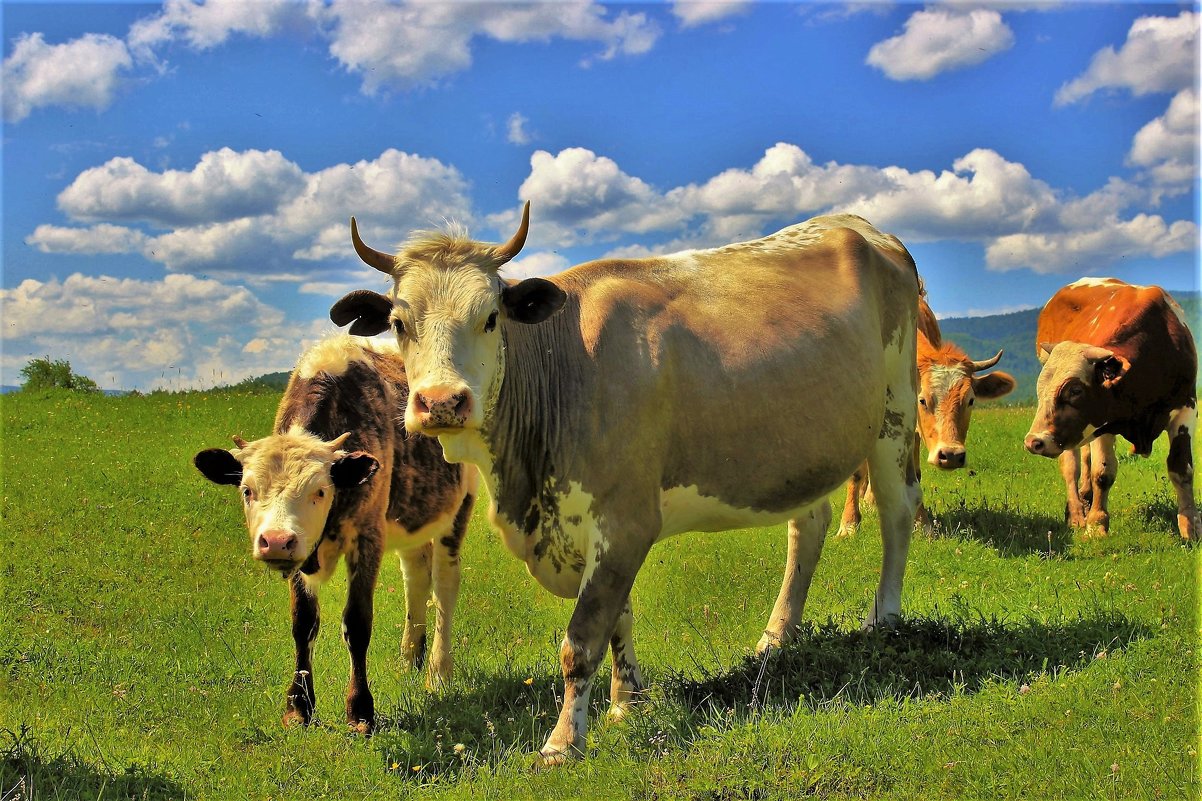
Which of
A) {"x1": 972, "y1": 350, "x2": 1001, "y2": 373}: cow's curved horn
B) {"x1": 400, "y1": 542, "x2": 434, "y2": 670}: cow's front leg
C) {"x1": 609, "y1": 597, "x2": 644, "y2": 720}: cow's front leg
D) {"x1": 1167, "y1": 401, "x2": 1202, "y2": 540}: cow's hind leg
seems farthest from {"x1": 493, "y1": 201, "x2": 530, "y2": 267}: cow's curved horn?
{"x1": 1167, "y1": 401, "x2": 1202, "y2": 540}: cow's hind leg

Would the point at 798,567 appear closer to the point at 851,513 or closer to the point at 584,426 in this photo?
the point at 584,426

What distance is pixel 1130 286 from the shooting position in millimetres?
14453

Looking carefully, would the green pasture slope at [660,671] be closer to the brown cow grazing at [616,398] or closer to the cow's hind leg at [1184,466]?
the cow's hind leg at [1184,466]

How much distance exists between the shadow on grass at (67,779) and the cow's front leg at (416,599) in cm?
340

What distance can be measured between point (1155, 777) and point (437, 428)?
4.39 metres

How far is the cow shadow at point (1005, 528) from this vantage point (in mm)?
12633

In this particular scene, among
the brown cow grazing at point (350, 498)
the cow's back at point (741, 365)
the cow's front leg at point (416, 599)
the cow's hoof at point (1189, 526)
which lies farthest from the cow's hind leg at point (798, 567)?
the cow's hoof at point (1189, 526)

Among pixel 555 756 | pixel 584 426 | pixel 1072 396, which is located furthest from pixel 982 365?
pixel 555 756

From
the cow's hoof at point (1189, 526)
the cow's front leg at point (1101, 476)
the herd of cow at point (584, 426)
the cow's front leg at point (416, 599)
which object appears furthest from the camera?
the cow's front leg at point (1101, 476)

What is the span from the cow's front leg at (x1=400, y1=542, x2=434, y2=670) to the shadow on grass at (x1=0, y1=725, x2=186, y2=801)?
340cm

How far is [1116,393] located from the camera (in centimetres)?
1281

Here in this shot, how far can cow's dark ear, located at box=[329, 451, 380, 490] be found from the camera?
7895mm

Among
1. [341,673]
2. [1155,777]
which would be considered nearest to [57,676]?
[341,673]

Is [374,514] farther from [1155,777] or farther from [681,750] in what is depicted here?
[1155,777]
